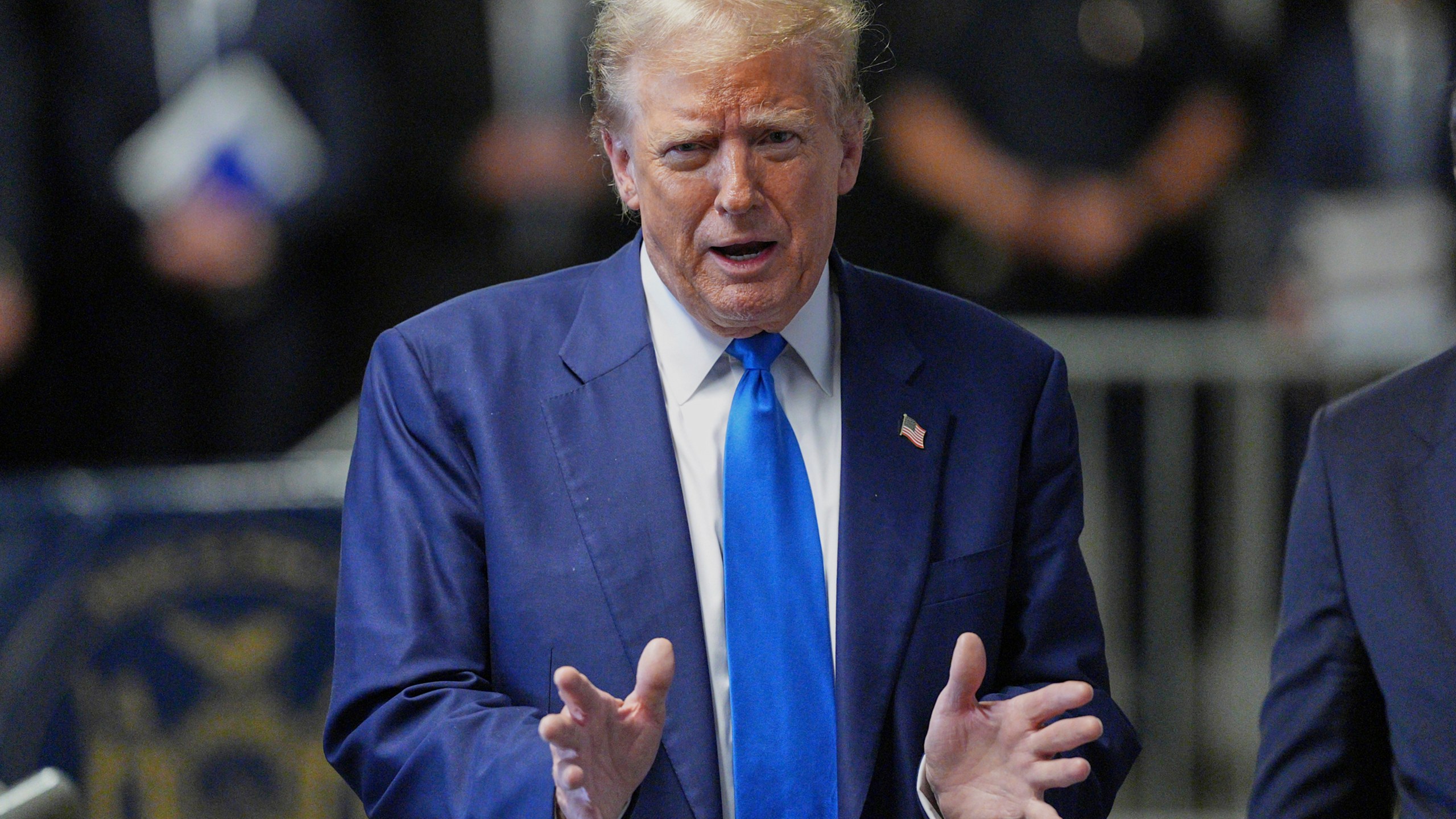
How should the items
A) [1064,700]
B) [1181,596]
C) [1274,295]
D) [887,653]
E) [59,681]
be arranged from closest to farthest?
[1064,700] < [887,653] < [59,681] < [1181,596] < [1274,295]

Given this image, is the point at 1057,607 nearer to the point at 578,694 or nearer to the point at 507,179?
the point at 578,694

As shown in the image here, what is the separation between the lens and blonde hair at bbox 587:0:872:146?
2521mm

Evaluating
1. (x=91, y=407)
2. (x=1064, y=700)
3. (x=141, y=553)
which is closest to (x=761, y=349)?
(x=1064, y=700)

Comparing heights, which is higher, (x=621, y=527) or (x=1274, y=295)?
(x=621, y=527)

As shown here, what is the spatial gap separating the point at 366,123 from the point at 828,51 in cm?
350

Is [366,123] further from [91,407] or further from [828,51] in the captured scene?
[828,51]

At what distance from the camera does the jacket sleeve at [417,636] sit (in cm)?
242

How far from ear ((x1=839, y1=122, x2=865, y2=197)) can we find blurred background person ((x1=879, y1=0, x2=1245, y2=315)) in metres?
3.13

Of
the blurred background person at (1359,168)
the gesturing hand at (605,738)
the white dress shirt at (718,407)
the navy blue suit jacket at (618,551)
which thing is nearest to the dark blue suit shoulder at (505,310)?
the navy blue suit jacket at (618,551)

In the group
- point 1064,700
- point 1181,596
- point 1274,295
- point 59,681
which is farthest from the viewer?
point 1274,295

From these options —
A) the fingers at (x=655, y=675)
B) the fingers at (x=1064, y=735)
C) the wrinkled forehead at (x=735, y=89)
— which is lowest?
the fingers at (x=1064, y=735)

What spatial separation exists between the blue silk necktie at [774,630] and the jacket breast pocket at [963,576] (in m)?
0.15

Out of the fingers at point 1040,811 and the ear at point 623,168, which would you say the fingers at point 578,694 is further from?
the ear at point 623,168

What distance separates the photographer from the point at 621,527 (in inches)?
101
